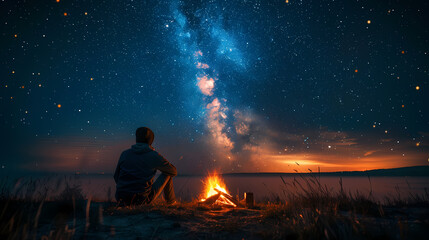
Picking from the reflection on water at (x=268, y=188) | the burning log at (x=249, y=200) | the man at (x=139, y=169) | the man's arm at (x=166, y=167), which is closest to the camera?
the man at (x=139, y=169)

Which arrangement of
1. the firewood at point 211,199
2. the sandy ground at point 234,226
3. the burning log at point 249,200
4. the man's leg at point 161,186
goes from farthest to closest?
the firewood at point 211,199
the burning log at point 249,200
the man's leg at point 161,186
the sandy ground at point 234,226

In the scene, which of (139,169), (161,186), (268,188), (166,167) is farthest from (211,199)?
(268,188)

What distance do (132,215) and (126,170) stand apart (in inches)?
38.7

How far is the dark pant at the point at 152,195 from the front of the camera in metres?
4.73

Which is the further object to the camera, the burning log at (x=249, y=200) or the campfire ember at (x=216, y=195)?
the campfire ember at (x=216, y=195)

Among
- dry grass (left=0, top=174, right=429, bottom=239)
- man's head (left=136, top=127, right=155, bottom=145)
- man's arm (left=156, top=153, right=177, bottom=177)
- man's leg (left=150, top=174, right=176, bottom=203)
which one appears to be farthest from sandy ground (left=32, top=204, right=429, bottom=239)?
man's head (left=136, top=127, right=155, bottom=145)

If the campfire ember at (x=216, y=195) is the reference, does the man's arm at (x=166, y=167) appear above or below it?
A: above

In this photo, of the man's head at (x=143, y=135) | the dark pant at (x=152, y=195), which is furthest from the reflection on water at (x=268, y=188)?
the man's head at (x=143, y=135)

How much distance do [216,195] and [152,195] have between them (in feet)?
8.32

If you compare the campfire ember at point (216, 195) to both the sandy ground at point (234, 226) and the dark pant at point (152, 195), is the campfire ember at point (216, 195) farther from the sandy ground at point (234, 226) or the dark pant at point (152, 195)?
the sandy ground at point (234, 226)

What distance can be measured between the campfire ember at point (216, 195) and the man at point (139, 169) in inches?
93.0

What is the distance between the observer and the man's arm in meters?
4.87

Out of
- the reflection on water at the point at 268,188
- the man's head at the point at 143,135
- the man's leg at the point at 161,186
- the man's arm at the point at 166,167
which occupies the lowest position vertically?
the reflection on water at the point at 268,188

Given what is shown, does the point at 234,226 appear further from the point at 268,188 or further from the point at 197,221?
the point at 268,188
